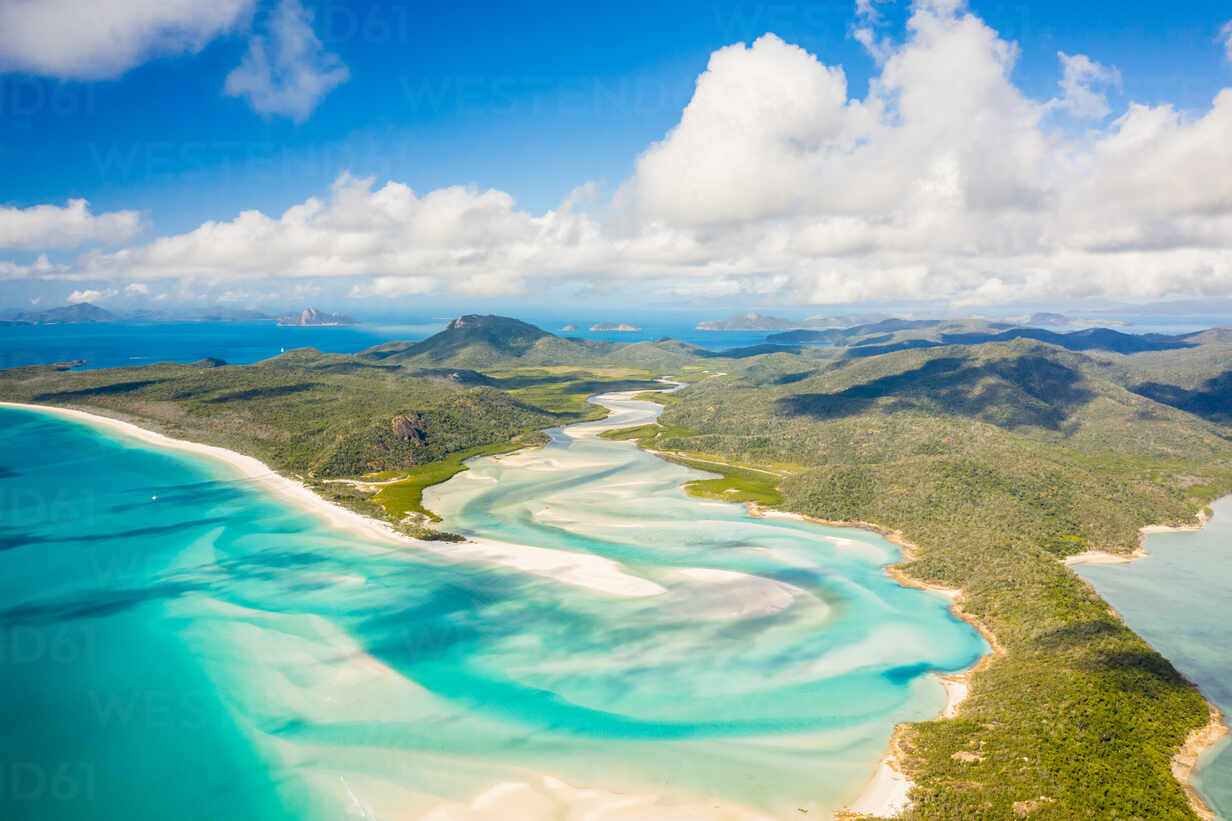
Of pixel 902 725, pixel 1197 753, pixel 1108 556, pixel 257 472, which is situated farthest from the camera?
pixel 257 472

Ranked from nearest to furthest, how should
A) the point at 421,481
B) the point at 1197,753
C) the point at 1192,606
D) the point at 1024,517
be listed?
the point at 1197,753
the point at 1192,606
the point at 1024,517
the point at 421,481

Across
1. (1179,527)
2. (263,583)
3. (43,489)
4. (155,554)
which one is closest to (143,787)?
(263,583)

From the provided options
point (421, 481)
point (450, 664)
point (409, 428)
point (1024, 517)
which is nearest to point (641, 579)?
point (450, 664)

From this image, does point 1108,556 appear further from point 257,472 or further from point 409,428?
point 257,472

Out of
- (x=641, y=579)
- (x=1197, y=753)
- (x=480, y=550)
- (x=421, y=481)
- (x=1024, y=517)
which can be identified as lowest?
(x=1197, y=753)

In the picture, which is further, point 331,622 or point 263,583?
point 263,583

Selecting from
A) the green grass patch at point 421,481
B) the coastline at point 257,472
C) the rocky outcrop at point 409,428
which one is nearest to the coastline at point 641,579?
the coastline at point 257,472

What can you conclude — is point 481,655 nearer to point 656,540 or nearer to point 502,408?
point 656,540
